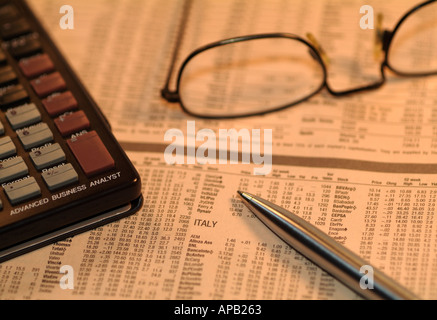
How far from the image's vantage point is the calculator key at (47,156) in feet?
1.34

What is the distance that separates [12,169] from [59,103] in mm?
73

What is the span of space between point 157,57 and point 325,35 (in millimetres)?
175

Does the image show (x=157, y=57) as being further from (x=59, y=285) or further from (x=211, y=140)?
(x=59, y=285)

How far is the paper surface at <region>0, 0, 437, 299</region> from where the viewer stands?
40 centimetres

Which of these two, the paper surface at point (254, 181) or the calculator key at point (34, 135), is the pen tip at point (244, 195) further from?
the calculator key at point (34, 135)

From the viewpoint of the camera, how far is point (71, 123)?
0.44 meters

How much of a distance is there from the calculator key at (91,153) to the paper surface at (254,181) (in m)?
0.05

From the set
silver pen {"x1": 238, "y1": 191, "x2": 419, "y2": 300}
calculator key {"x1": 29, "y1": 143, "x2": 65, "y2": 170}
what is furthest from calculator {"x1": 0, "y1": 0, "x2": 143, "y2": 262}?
silver pen {"x1": 238, "y1": 191, "x2": 419, "y2": 300}

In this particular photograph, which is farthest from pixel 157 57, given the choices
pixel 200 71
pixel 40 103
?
pixel 40 103

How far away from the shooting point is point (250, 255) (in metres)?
0.41

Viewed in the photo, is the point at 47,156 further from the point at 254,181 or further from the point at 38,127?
the point at 254,181
